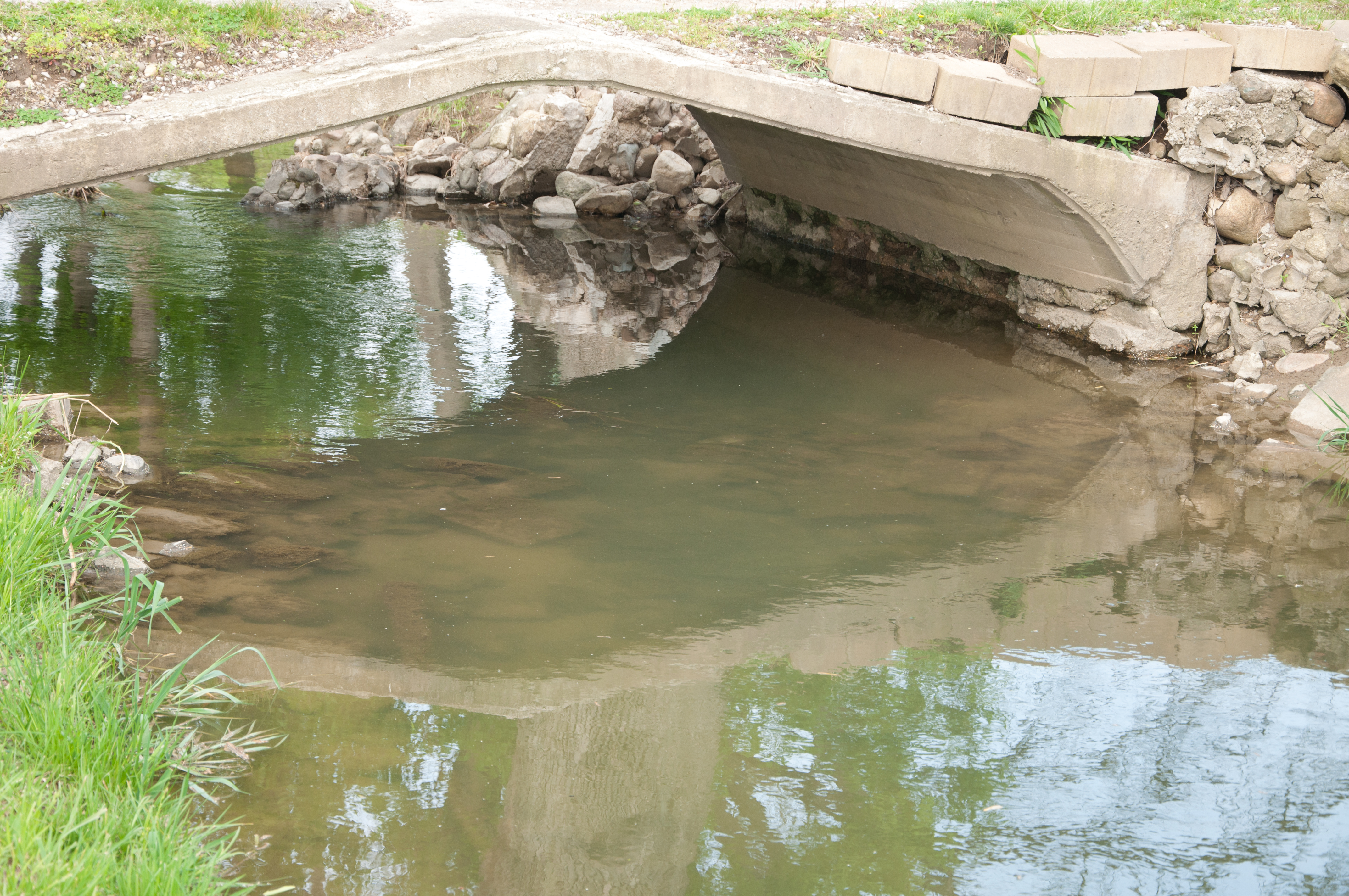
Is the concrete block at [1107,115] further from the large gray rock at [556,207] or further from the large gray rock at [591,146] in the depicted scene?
the large gray rock at [591,146]

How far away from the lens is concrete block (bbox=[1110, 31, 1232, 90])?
7.11 metres

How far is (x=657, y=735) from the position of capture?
3484 mm

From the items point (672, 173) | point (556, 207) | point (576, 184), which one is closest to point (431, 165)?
point (576, 184)

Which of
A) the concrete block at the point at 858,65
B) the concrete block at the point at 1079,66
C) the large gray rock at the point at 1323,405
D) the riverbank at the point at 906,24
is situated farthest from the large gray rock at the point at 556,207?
the large gray rock at the point at 1323,405

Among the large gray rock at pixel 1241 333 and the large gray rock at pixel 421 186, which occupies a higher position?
the large gray rock at pixel 1241 333

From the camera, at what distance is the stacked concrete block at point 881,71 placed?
686 cm

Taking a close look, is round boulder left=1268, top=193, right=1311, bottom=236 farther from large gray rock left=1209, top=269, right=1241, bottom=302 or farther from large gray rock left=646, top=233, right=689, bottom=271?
large gray rock left=646, top=233, right=689, bottom=271

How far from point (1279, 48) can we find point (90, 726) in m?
Answer: 7.64

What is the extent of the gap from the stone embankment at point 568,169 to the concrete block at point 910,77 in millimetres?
5815

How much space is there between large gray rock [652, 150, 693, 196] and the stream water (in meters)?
5.35

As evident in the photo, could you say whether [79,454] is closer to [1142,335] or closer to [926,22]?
[926,22]

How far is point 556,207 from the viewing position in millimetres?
12922

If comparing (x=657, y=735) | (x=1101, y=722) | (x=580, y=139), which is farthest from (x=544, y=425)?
(x=580, y=139)

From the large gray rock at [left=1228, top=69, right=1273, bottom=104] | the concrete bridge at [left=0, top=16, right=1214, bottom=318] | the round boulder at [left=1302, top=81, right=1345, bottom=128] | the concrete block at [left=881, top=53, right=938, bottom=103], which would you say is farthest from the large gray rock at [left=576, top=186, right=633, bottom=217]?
the round boulder at [left=1302, top=81, right=1345, bottom=128]
